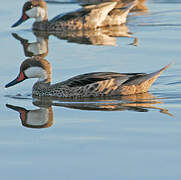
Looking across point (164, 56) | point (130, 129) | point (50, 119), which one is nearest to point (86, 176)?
point (130, 129)

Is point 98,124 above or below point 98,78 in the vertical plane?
below

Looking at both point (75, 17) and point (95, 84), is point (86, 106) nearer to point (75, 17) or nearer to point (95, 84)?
point (95, 84)

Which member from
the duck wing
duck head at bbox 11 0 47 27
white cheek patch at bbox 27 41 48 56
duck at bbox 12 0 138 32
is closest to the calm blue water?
white cheek patch at bbox 27 41 48 56

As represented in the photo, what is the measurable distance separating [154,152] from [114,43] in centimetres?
762

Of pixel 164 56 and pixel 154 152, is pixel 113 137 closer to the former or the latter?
pixel 154 152

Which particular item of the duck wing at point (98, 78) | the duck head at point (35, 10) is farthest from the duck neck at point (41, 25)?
the duck wing at point (98, 78)

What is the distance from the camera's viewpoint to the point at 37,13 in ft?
61.4

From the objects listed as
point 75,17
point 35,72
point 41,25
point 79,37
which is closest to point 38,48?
point 79,37

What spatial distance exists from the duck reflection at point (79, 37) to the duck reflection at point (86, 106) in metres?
3.74

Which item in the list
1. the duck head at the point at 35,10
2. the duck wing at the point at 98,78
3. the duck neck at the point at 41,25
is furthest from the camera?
the duck head at the point at 35,10

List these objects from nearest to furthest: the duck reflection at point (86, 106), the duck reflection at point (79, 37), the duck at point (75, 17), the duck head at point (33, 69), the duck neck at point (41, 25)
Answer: the duck reflection at point (86, 106)
the duck head at point (33, 69)
the duck reflection at point (79, 37)
the duck at point (75, 17)
the duck neck at point (41, 25)

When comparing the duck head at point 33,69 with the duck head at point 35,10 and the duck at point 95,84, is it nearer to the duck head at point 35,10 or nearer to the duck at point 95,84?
the duck at point 95,84

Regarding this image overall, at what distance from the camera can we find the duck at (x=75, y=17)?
718 inches

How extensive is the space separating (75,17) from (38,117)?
8326mm
